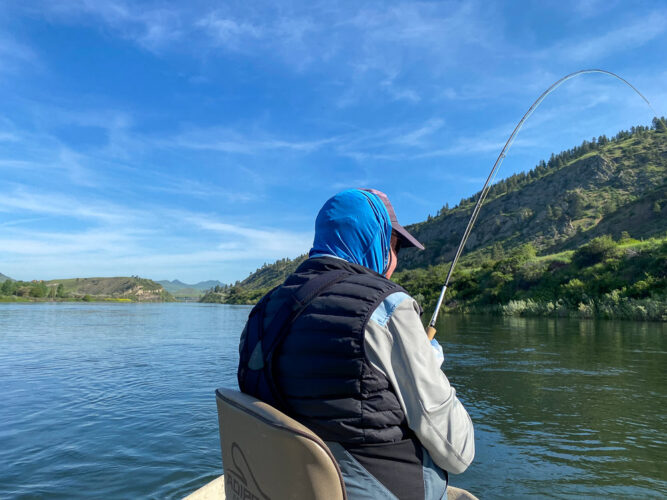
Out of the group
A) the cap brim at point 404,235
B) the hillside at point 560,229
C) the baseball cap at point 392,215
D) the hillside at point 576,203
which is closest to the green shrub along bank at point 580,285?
the hillside at point 560,229

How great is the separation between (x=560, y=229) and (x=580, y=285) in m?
58.0

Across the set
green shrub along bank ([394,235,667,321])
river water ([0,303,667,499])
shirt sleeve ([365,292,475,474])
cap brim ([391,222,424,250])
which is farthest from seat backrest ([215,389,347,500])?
green shrub along bank ([394,235,667,321])

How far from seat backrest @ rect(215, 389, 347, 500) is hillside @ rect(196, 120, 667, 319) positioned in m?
33.4

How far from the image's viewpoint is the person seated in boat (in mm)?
1652

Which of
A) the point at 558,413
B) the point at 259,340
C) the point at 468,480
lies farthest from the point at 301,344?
the point at 558,413

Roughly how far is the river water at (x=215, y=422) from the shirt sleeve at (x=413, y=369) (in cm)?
460

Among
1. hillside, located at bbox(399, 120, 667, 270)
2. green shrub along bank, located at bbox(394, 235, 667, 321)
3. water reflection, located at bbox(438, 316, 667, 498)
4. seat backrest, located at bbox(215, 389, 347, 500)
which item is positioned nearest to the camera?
seat backrest, located at bbox(215, 389, 347, 500)

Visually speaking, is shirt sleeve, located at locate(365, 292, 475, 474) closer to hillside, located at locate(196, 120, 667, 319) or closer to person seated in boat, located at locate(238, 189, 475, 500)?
person seated in boat, located at locate(238, 189, 475, 500)

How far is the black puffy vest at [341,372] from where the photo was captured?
1.65 meters

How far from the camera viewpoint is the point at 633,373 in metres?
12.1

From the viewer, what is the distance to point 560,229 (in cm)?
8969

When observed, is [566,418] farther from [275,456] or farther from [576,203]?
[576,203]

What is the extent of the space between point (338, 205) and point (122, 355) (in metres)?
17.4

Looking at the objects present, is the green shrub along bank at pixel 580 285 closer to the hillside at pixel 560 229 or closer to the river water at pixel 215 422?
the hillside at pixel 560 229
